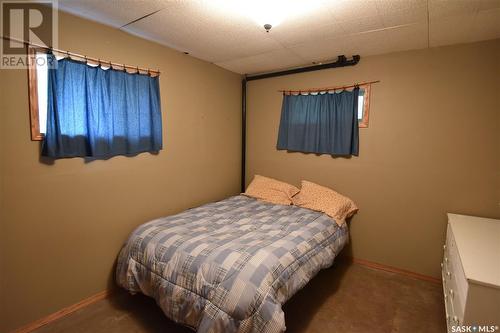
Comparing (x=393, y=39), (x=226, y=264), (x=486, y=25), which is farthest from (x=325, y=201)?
(x=486, y=25)

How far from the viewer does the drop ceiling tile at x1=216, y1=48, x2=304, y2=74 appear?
291 cm

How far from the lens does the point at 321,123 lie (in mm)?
3180

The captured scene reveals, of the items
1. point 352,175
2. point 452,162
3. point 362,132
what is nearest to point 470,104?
point 452,162

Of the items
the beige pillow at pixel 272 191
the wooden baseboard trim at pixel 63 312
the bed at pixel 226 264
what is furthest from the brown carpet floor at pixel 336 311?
the beige pillow at pixel 272 191

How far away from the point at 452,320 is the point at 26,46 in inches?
130

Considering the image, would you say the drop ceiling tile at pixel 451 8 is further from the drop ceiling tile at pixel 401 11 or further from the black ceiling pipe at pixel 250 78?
the black ceiling pipe at pixel 250 78

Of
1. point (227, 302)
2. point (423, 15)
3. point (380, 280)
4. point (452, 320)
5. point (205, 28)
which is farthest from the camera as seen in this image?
point (380, 280)

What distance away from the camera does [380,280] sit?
2.70m

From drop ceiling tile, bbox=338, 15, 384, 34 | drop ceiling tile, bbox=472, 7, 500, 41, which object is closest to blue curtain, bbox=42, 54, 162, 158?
drop ceiling tile, bbox=338, 15, 384, 34

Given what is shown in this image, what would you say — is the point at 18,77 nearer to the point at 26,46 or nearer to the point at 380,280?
the point at 26,46

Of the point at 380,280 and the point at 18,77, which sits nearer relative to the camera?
the point at 18,77

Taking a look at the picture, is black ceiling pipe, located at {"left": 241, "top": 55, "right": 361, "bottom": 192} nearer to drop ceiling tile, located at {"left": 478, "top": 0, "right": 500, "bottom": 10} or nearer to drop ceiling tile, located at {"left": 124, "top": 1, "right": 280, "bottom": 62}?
drop ceiling tile, located at {"left": 124, "top": 1, "right": 280, "bottom": 62}

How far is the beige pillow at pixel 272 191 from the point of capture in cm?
318

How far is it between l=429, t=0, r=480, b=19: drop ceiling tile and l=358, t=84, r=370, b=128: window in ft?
3.27
